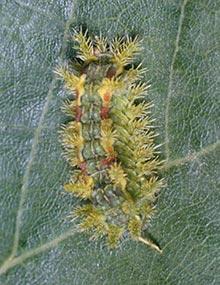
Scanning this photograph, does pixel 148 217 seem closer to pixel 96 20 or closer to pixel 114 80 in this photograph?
pixel 114 80

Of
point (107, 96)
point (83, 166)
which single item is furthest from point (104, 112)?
point (83, 166)

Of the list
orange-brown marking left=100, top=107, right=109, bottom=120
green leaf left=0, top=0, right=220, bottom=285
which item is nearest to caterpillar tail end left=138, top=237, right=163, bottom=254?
green leaf left=0, top=0, right=220, bottom=285

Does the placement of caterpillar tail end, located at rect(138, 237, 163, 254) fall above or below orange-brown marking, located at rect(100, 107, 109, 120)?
below

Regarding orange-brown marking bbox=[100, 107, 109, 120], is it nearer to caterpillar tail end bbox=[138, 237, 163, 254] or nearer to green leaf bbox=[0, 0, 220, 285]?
green leaf bbox=[0, 0, 220, 285]

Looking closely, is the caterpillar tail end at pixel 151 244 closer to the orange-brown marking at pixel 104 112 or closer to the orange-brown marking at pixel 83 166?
the orange-brown marking at pixel 83 166

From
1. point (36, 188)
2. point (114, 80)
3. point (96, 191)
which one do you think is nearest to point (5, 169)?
point (36, 188)

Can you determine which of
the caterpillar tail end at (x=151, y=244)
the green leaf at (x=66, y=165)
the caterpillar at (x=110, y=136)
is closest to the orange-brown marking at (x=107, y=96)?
the caterpillar at (x=110, y=136)

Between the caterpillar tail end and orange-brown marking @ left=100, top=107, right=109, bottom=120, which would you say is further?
the caterpillar tail end
